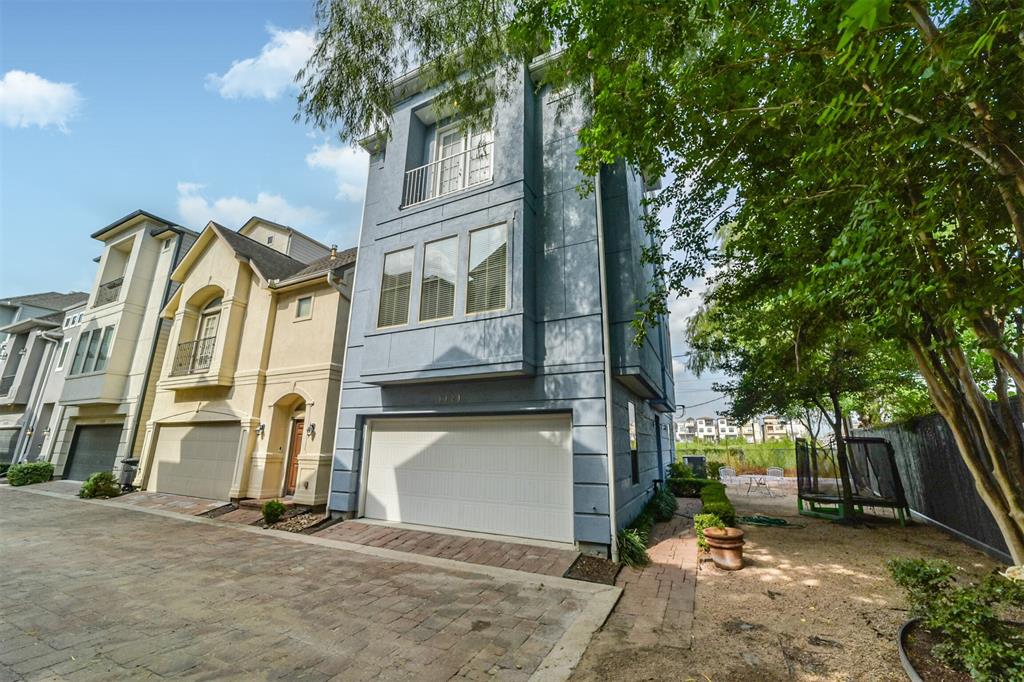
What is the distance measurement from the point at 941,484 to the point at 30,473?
88.8 feet

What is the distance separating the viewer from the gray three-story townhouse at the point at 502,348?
713 cm

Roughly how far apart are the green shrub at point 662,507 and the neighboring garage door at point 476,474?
114 inches

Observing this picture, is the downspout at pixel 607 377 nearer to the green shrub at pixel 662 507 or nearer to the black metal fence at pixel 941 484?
the green shrub at pixel 662 507

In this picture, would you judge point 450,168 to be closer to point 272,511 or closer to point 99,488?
point 272,511

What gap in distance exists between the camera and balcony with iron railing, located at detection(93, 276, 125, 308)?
52.7ft

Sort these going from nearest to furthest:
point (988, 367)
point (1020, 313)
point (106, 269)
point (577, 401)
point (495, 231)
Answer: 1. point (1020, 313)
2. point (577, 401)
3. point (495, 231)
4. point (988, 367)
5. point (106, 269)

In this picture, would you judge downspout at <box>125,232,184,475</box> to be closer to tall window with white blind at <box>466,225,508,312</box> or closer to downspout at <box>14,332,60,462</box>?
downspout at <box>14,332,60,462</box>

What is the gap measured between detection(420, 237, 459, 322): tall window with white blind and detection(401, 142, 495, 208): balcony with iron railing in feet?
4.31

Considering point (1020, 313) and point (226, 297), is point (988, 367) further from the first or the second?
point (226, 297)

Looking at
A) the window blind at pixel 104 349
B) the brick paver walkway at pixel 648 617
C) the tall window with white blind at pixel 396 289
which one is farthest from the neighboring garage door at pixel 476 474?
the window blind at pixel 104 349

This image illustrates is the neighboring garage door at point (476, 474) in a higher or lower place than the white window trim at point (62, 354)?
lower

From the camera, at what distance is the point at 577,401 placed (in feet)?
23.0

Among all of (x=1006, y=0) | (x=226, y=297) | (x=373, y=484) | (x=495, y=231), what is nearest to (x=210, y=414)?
(x=226, y=297)

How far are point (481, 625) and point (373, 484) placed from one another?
5266mm
